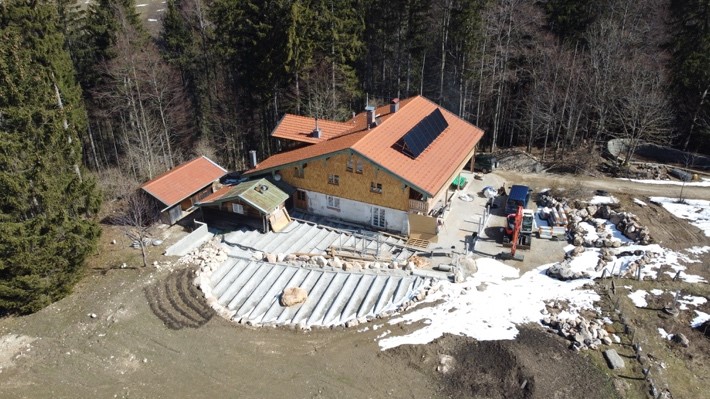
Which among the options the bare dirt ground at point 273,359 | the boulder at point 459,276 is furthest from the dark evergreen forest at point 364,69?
the boulder at point 459,276

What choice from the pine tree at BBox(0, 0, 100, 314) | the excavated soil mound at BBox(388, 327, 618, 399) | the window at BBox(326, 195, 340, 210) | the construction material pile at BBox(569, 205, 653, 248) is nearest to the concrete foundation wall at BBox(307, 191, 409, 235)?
the window at BBox(326, 195, 340, 210)

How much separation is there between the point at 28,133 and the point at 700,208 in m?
38.6

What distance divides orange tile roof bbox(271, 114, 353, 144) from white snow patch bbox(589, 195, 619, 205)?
57.0ft

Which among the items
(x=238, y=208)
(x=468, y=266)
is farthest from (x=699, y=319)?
(x=238, y=208)

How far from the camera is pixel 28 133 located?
2161cm

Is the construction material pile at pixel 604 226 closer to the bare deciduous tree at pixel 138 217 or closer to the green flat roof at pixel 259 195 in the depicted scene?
the green flat roof at pixel 259 195

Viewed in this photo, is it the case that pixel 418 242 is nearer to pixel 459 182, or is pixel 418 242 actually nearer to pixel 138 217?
pixel 459 182

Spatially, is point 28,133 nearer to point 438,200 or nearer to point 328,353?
point 328,353

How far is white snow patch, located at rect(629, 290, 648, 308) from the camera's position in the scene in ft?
73.6

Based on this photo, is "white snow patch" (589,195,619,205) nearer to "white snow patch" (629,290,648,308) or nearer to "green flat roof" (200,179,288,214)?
"white snow patch" (629,290,648,308)

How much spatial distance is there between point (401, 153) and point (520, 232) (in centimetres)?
861

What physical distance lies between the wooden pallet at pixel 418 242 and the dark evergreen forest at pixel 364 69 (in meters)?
17.2

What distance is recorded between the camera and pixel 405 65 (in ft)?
157

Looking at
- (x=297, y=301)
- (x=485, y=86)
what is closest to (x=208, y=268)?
(x=297, y=301)
